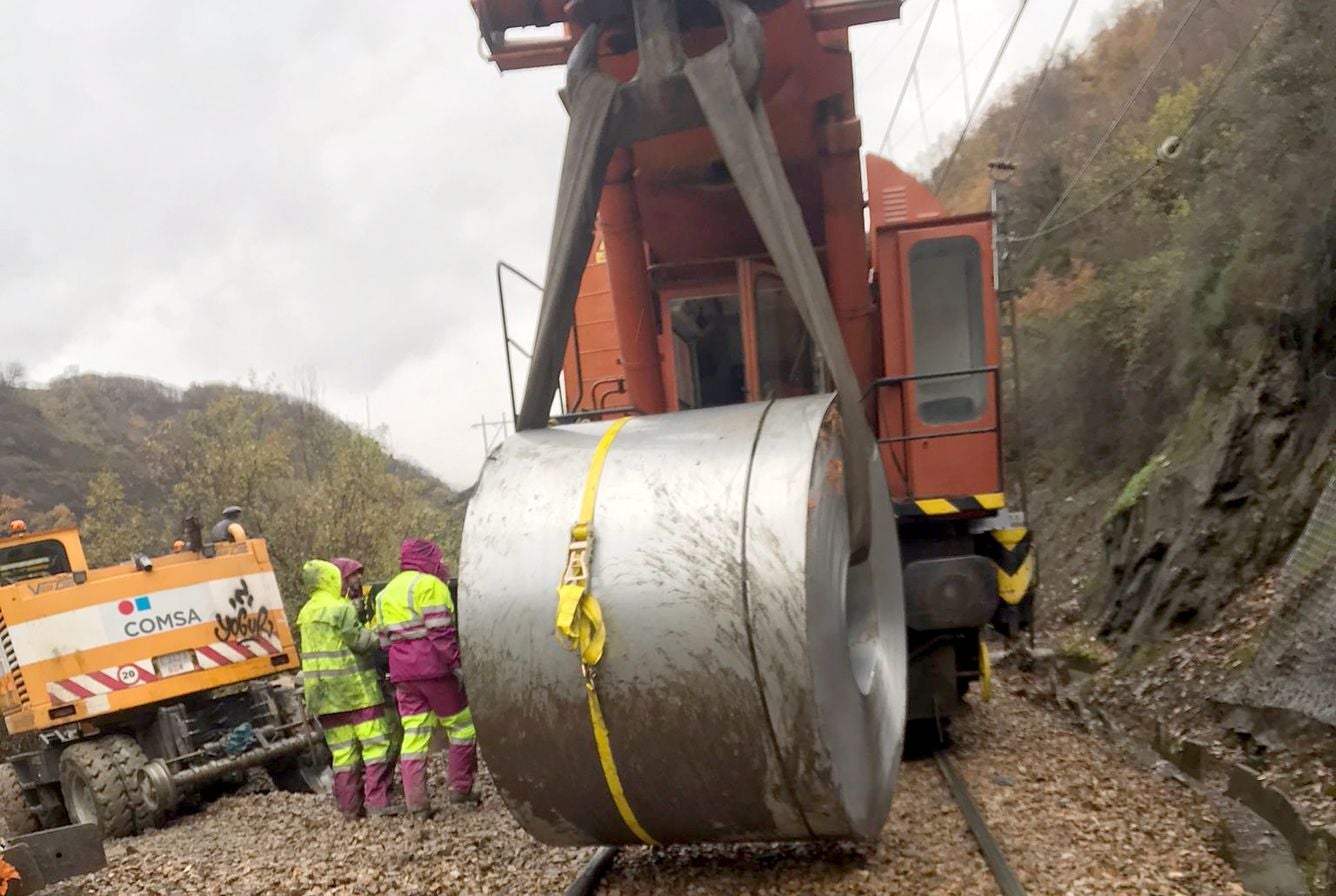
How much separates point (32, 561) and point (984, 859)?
8.18 m

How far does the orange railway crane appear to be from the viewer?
479cm

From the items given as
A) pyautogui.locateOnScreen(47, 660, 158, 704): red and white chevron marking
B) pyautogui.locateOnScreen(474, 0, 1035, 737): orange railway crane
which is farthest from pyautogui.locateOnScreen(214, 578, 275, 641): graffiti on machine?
pyautogui.locateOnScreen(474, 0, 1035, 737): orange railway crane

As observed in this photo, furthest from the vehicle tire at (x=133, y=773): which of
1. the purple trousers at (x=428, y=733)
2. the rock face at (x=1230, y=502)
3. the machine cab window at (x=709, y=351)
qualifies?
the rock face at (x=1230, y=502)

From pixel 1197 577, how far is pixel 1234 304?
182 inches

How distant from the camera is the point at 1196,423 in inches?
504

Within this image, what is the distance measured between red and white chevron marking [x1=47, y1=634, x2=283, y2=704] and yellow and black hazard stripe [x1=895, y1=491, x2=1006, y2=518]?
19.2 feet

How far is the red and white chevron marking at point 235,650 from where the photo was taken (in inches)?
364

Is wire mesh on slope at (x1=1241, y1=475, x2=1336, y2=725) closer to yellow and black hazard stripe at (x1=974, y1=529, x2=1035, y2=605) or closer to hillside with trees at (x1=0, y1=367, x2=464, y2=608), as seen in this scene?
yellow and black hazard stripe at (x1=974, y1=529, x2=1035, y2=605)

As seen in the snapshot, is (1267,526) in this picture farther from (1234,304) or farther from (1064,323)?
(1064,323)

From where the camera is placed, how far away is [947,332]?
22.1 feet

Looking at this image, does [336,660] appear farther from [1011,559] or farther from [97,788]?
[1011,559]

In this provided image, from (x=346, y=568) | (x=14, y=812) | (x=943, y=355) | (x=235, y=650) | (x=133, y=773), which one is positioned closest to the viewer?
(x=943, y=355)

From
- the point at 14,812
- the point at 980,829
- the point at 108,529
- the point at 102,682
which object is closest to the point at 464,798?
the point at 980,829

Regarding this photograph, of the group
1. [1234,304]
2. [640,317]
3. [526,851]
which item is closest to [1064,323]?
[1234,304]
